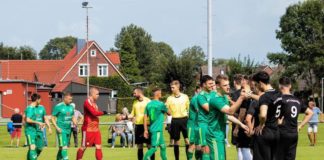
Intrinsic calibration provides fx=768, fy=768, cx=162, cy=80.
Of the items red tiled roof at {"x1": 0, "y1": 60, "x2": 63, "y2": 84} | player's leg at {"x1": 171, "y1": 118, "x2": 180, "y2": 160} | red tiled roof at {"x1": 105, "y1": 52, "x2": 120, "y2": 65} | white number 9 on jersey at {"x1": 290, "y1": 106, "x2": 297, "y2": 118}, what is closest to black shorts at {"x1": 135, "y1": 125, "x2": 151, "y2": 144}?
player's leg at {"x1": 171, "y1": 118, "x2": 180, "y2": 160}

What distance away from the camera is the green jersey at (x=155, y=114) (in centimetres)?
1925

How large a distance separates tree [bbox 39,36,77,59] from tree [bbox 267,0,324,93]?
3713 inches

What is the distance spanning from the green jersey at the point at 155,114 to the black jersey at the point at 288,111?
6.05 meters

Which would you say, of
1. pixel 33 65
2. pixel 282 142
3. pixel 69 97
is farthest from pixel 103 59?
pixel 282 142

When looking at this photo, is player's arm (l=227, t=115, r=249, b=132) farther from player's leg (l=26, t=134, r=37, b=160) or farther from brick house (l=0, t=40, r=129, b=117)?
brick house (l=0, t=40, r=129, b=117)

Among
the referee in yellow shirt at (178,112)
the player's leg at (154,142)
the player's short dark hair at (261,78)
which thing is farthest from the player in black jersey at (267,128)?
the referee in yellow shirt at (178,112)

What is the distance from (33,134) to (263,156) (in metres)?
7.89

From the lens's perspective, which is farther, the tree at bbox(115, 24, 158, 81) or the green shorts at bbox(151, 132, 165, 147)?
the tree at bbox(115, 24, 158, 81)

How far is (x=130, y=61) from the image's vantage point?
399 feet

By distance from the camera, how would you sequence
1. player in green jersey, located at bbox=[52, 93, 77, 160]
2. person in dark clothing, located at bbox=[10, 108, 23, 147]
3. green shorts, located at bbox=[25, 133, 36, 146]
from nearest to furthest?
green shorts, located at bbox=[25, 133, 36, 146]
player in green jersey, located at bbox=[52, 93, 77, 160]
person in dark clothing, located at bbox=[10, 108, 23, 147]

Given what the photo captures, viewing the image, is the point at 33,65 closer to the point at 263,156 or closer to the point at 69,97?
the point at 69,97

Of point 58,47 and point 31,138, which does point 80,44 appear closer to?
point 58,47

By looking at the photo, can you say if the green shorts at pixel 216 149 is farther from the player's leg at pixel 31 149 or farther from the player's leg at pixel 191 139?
the player's leg at pixel 31 149

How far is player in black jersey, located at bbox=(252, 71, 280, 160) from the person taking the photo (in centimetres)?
1311
